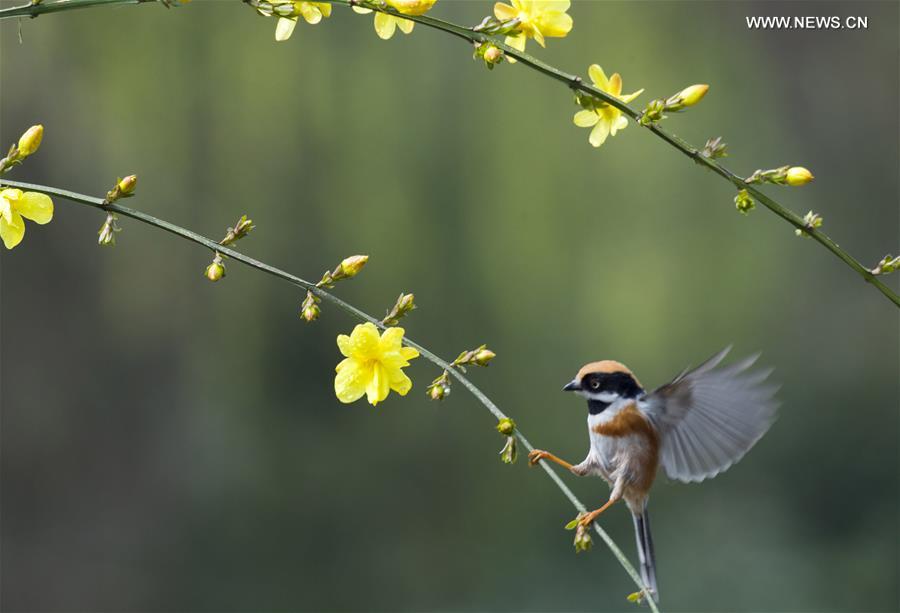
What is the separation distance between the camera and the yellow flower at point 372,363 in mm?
771

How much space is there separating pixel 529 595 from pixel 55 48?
2.30 meters

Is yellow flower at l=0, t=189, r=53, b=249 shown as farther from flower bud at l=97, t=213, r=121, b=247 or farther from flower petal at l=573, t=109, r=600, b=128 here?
flower petal at l=573, t=109, r=600, b=128

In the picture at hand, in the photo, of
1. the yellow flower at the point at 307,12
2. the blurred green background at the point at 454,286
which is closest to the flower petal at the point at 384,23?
the yellow flower at the point at 307,12

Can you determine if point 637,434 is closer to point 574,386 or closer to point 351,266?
point 574,386

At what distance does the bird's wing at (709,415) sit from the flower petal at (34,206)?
569mm

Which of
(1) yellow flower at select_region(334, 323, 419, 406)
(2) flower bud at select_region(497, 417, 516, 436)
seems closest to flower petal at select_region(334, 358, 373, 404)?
(1) yellow flower at select_region(334, 323, 419, 406)

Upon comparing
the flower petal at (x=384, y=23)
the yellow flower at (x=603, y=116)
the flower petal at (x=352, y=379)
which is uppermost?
the flower petal at (x=384, y=23)

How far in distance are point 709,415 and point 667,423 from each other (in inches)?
2.8

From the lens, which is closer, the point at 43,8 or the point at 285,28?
the point at 43,8

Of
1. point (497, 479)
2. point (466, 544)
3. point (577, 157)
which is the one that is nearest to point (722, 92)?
point (577, 157)

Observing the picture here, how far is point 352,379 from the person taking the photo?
0.81 metres

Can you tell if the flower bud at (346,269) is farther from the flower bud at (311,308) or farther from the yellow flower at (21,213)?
the yellow flower at (21,213)

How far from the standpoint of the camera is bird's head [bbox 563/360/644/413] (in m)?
1.05

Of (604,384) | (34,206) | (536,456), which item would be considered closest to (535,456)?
(536,456)
